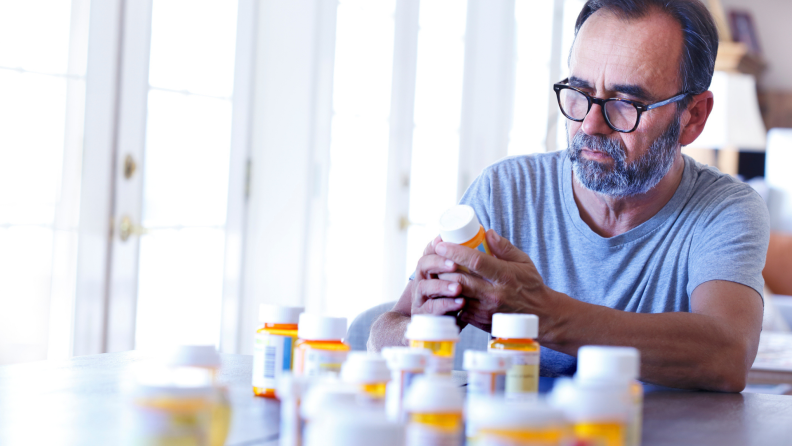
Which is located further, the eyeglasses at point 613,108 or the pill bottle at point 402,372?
the eyeglasses at point 613,108

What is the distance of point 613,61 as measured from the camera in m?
1.37

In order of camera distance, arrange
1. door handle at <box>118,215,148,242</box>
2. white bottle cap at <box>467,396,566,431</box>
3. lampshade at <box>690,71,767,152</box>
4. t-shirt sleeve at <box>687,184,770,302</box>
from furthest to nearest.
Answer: lampshade at <box>690,71,767,152</box>, door handle at <box>118,215,148,242</box>, t-shirt sleeve at <box>687,184,770,302</box>, white bottle cap at <box>467,396,566,431</box>

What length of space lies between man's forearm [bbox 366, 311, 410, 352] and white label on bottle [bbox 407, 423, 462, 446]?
0.67 m

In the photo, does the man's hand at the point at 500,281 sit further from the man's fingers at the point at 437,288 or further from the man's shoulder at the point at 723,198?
the man's shoulder at the point at 723,198

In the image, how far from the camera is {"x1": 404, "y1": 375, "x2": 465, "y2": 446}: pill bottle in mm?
517

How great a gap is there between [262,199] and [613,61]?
1420 mm

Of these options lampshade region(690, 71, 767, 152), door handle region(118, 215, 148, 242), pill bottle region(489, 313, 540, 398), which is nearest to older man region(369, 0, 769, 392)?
pill bottle region(489, 313, 540, 398)

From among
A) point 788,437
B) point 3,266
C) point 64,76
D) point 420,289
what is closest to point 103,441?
point 420,289

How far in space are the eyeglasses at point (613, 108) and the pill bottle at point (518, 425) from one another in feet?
3.22

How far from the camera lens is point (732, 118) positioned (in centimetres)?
461

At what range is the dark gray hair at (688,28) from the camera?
1.42 meters

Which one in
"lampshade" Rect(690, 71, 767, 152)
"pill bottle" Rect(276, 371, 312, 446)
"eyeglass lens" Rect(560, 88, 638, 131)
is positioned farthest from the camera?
"lampshade" Rect(690, 71, 767, 152)

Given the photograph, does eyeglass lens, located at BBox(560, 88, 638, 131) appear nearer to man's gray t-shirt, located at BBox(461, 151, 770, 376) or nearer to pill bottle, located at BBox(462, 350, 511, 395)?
man's gray t-shirt, located at BBox(461, 151, 770, 376)

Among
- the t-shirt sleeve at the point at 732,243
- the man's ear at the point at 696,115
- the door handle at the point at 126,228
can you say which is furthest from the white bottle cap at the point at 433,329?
the door handle at the point at 126,228
